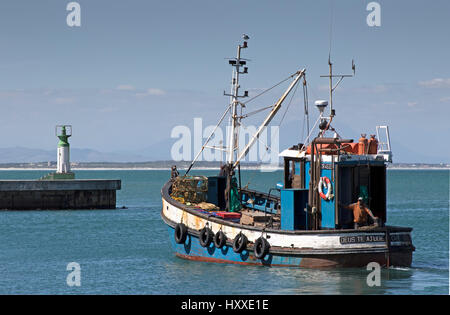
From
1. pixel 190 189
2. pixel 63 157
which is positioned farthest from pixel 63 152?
pixel 190 189

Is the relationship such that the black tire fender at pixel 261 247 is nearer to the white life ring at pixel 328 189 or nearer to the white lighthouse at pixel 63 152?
the white life ring at pixel 328 189

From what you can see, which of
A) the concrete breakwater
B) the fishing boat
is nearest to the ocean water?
the fishing boat

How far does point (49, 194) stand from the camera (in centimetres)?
5609

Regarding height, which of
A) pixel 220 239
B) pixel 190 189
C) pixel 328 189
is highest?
pixel 328 189

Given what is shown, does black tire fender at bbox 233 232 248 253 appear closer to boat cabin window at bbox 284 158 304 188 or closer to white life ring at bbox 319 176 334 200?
boat cabin window at bbox 284 158 304 188

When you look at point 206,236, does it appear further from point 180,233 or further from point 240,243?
point 240,243

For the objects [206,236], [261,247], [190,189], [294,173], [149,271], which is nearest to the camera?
[261,247]

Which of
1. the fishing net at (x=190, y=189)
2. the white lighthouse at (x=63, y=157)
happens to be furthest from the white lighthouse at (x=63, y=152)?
the fishing net at (x=190, y=189)

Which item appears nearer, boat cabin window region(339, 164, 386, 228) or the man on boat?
the man on boat

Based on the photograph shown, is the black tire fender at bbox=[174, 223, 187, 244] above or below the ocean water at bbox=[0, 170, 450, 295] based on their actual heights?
above

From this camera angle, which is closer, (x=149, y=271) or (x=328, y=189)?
(x=328, y=189)

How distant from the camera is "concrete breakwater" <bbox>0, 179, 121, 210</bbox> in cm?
5562

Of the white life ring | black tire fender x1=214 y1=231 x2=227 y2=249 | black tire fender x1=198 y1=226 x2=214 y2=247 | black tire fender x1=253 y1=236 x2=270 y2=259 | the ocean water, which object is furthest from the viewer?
black tire fender x1=198 y1=226 x2=214 y2=247
